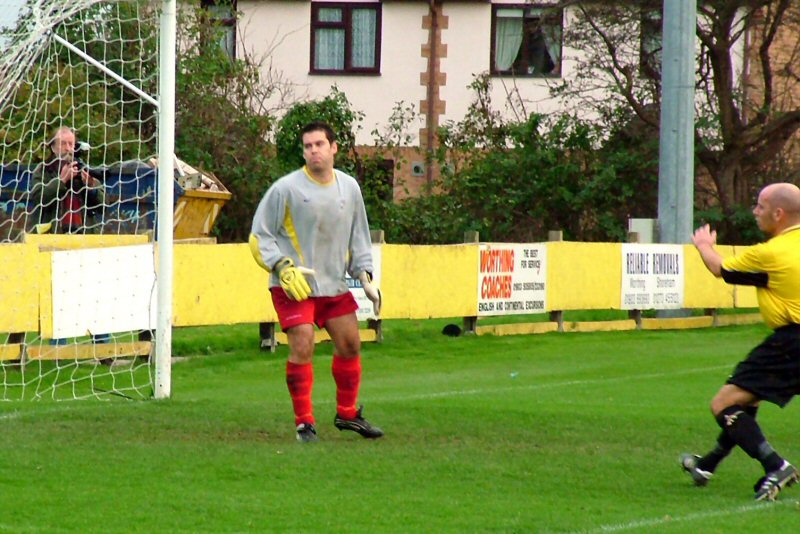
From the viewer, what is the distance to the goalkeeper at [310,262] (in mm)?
9375

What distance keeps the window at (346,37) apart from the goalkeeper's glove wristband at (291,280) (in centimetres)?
2563

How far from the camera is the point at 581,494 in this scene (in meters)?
7.67

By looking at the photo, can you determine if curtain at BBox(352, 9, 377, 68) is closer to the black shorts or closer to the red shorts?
the red shorts

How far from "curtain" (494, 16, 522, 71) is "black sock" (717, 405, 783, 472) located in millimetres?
27161

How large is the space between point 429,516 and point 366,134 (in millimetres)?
27630

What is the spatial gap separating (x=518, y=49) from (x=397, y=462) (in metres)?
26.8

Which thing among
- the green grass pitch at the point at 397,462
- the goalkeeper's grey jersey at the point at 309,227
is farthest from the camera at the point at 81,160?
the goalkeeper's grey jersey at the point at 309,227

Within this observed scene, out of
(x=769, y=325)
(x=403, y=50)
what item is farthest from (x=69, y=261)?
(x=403, y=50)

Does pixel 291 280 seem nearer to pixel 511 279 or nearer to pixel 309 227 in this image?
pixel 309 227

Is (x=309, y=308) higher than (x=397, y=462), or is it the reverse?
(x=309, y=308)

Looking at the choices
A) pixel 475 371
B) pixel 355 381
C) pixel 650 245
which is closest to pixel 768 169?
pixel 650 245

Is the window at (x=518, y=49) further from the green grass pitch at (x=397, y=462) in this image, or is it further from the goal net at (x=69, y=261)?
the green grass pitch at (x=397, y=462)

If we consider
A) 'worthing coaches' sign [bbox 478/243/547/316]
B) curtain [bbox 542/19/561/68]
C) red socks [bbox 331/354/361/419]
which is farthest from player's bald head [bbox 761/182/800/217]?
curtain [bbox 542/19/561/68]

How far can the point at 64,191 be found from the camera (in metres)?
14.6
